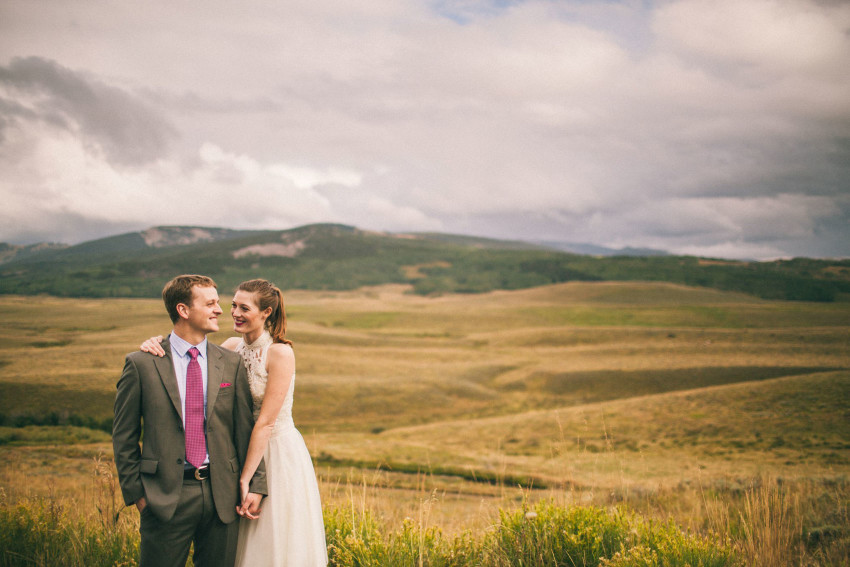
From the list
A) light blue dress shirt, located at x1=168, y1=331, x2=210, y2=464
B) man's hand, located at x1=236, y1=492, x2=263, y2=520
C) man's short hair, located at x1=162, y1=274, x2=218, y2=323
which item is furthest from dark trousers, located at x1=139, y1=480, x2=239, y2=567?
man's short hair, located at x1=162, y1=274, x2=218, y2=323

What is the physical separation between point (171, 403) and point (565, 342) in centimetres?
6284

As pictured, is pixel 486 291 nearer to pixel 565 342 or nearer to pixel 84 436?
pixel 565 342

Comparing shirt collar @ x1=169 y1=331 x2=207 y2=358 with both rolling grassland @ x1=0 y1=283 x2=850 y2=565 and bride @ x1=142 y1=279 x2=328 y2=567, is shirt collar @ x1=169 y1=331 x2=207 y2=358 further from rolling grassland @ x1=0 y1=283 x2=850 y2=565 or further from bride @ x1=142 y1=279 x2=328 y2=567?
rolling grassland @ x1=0 y1=283 x2=850 y2=565

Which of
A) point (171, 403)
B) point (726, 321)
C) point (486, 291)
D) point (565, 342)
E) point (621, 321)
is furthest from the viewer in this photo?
point (486, 291)

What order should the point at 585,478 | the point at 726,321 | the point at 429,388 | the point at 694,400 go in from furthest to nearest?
the point at 726,321, the point at 429,388, the point at 694,400, the point at 585,478

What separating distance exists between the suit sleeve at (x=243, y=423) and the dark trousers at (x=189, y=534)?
0.40 meters

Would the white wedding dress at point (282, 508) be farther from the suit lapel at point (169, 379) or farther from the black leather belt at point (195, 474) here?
the suit lapel at point (169, 379)

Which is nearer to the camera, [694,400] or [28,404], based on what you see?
[28,404]

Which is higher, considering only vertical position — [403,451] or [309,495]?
[309,495]

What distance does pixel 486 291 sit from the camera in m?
183

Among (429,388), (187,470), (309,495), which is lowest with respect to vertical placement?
(429,388)

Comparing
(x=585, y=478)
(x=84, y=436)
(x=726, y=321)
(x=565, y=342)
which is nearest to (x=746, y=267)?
(x=726, y=321)

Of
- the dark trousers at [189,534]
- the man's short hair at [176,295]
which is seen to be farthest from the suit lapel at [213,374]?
the dark trousers at [189,534]

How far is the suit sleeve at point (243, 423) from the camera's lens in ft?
14.6
